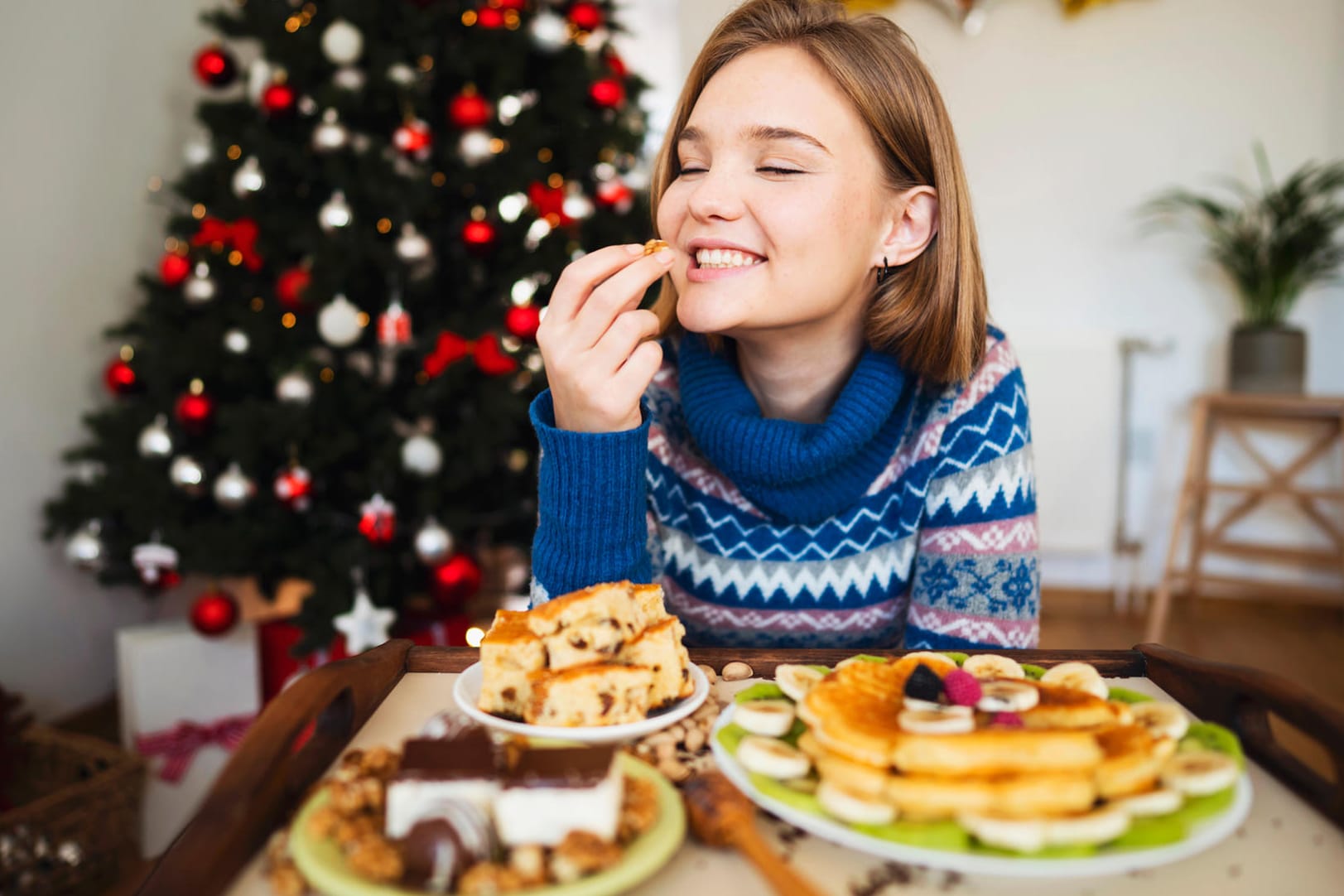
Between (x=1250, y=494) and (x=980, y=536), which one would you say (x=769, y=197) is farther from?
(x=1250, y=494)

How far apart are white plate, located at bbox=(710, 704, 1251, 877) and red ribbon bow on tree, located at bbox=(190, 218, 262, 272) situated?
2.00 metres

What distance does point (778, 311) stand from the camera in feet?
3.39

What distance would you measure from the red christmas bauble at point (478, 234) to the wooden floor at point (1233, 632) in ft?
5.08

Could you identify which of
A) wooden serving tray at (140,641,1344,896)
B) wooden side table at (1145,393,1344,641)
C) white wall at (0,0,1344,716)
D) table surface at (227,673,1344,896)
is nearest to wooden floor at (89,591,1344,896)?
wooden side table at (1145,393,1344,641)

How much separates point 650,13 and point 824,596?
4159 millimetres

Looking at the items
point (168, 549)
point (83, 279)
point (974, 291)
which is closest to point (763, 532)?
point (974, 291)

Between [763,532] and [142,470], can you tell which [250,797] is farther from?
[142,470]

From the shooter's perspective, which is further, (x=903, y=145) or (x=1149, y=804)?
(x=903, y=145)

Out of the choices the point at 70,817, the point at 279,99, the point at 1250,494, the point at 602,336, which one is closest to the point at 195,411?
the point at 279,99

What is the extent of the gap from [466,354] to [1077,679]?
162 centimetres

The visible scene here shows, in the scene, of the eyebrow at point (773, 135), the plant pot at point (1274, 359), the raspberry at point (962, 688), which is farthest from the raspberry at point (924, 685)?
the plant pot at point (1274, 359)

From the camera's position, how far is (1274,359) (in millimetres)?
3057

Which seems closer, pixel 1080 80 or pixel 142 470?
pixel 142 470

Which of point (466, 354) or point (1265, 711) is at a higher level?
point (466, 354)
